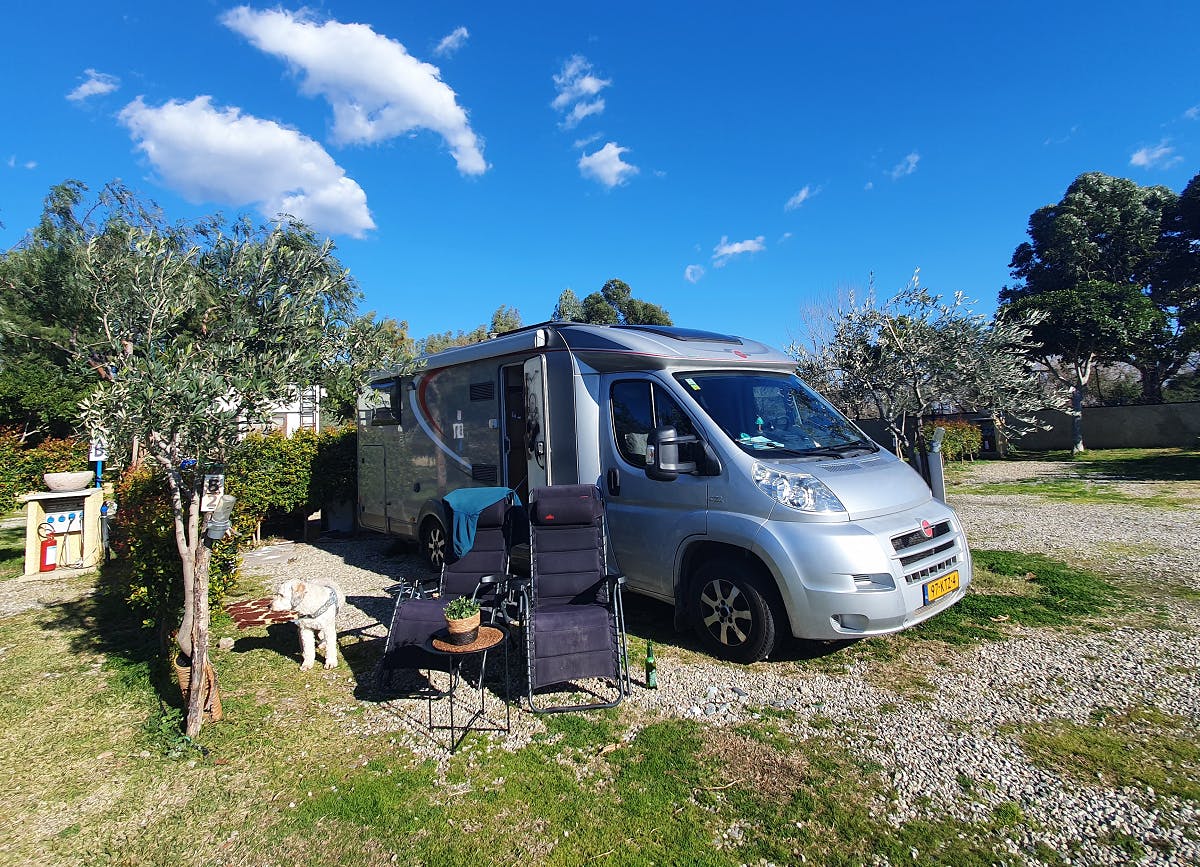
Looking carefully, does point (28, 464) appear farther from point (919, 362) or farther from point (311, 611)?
point (919, 362)

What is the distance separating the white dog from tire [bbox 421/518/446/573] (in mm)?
2246

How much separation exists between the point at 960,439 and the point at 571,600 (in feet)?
68.1

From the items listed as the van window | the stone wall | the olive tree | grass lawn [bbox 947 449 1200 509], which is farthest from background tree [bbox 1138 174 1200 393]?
the olive tree

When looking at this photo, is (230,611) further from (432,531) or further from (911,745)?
(911,745)

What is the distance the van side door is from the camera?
4.63 metres

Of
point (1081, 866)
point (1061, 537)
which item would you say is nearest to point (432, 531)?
point (1081, 866)

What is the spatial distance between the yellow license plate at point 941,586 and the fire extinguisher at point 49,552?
10226 mm

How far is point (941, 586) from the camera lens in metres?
4.20

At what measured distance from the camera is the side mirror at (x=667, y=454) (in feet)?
15.0

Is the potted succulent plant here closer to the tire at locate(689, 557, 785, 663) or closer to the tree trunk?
the tree trunk

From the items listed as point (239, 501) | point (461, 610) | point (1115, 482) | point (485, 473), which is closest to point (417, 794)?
point (461, 610)

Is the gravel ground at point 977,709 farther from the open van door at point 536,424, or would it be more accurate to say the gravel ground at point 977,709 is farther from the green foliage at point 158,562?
the open van door at point 536,424

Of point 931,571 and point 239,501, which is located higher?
point 239,501

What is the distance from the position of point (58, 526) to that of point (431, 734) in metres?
7.67
